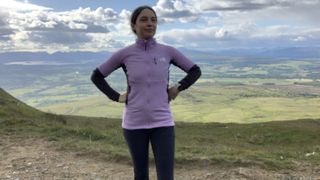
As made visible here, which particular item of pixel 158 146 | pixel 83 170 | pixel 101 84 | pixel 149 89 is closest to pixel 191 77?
pixel 149 89

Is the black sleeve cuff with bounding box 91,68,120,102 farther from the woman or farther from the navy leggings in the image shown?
the navy leggings

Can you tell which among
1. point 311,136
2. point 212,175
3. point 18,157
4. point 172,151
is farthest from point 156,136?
point 311,136

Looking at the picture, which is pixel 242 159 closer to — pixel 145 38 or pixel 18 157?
pixel 18 157

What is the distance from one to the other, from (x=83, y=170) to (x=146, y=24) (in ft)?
22.7

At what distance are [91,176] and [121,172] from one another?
88 centimetres

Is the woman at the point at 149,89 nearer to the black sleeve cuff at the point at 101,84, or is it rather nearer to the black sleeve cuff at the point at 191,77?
the black sleeve cuff at the point at 191,77

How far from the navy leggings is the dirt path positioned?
17.0ft

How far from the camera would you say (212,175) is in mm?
11742

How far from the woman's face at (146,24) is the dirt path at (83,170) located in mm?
5920

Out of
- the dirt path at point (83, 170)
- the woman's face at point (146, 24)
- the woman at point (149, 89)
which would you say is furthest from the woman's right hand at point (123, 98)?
the dirt path at point (83, 170)

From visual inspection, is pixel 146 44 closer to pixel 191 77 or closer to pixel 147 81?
pixel 147 81

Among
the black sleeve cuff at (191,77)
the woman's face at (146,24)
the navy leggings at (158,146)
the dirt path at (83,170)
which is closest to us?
the navy leggings at (158,146)

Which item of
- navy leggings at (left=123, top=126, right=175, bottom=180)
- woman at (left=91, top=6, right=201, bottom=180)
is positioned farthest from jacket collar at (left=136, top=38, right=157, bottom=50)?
navy leggings at (left=123, top=126, right=175, bottom=180)

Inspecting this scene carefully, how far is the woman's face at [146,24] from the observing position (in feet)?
20.9
